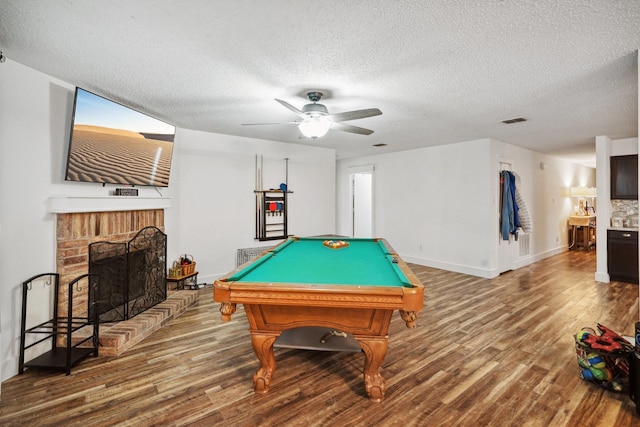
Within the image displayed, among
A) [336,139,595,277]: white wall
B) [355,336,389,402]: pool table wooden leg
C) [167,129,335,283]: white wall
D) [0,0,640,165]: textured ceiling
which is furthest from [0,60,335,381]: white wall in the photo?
[355,336,389,402]: pool table wooden leg

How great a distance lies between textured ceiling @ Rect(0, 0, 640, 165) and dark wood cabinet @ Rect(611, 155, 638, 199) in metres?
1.82

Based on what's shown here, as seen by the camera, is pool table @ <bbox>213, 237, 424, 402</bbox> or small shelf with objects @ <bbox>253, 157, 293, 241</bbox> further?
small shelf with objects @ <bbox>253, 157, 293, 241</bbox>

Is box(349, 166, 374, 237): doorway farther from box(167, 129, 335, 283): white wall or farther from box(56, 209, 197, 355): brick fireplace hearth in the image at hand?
box(56, 209, 197, 355): brick fireplace hearth

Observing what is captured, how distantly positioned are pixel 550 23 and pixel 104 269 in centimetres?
402

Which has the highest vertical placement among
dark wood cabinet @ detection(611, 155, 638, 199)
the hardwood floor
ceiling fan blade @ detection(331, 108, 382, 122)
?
ceiling fan blade @ detection(331, 108, 382, 122)

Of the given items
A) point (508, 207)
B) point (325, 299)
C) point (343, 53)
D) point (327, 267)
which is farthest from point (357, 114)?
point (508, 207)

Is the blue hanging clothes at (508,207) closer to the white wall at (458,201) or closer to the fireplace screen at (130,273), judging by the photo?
the white wall at (458,201)

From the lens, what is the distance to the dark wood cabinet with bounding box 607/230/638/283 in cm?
450

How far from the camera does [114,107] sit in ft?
9.31

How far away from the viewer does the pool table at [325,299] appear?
64.1 inches

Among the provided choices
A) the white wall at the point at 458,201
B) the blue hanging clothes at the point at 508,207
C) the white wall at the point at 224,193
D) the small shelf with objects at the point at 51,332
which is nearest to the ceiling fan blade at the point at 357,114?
the small shelf with objects at the point at 51,332

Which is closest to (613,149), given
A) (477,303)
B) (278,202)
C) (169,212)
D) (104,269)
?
(477,303)

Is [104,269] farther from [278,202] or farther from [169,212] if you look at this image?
[278,202]

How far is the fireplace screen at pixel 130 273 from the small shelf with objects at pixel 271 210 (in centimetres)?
166
